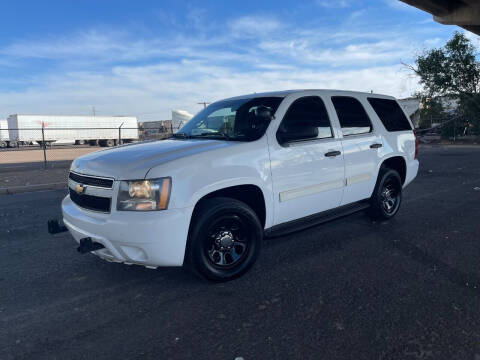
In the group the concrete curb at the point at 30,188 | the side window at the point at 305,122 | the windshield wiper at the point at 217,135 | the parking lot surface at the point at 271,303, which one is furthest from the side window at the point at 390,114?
the concrete curb at the point at 30,188

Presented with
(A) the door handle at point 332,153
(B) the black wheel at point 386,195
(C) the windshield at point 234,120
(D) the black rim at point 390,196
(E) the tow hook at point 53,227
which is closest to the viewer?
(E) the tow hook at point 53,227

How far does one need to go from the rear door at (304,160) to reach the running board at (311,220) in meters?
0.06

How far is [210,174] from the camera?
3293mm

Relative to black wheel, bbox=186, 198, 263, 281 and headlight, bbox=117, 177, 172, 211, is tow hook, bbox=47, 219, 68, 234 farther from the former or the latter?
black wheel, bbox=186, 198, 263, 281

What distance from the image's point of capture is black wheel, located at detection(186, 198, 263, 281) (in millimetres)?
3271

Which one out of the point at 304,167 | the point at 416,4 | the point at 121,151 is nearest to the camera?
the point at 121,151

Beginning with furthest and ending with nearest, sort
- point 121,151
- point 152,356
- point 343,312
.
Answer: point 121,151
point 343,312
point 152,356

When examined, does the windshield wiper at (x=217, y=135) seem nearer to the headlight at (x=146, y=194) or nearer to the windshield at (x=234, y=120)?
the windshield at (x=234, y=120)

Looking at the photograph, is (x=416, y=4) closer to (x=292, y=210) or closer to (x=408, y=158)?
(x=408, y=158)

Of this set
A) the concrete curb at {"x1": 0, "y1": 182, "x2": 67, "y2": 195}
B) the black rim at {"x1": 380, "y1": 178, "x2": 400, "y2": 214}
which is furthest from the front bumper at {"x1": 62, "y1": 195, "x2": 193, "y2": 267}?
the concrete curb at {"x1": 0, "y1": 182, "x2": 67, "y2": 195}

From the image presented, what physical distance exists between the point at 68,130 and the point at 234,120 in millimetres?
42414

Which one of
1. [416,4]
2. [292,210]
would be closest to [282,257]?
[292,210]

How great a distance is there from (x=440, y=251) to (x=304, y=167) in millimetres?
1896

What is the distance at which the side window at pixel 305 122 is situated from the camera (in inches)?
154
